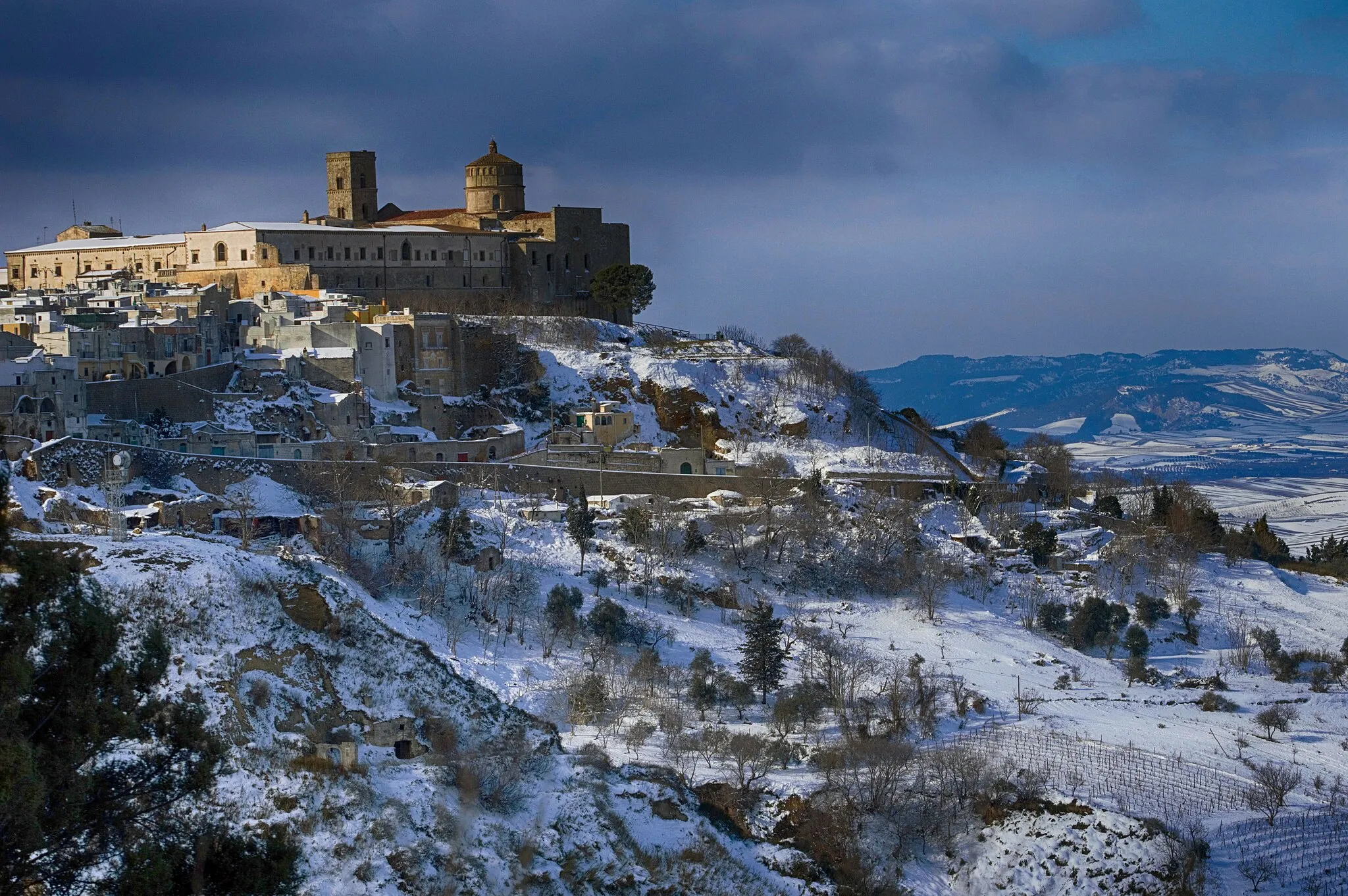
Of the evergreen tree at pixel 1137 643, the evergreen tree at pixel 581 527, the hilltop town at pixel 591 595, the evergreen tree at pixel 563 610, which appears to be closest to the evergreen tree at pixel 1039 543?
the hilltop town at pixel 591 595

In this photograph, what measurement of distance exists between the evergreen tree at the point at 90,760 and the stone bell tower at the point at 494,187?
5791cm

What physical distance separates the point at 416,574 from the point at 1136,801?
61.1ft

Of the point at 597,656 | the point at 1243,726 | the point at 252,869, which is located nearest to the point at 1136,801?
the point at 1243,726

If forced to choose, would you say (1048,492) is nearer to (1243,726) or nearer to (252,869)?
(1243,726)

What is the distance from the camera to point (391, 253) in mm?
68750

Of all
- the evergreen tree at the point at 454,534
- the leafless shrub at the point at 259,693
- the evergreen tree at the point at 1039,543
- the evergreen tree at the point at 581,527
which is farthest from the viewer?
the evergreen tree at the point at 1039,543

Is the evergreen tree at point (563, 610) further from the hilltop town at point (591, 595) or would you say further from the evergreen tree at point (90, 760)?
the evergreen tree at point (90, 760)

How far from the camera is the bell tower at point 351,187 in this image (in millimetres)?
74000

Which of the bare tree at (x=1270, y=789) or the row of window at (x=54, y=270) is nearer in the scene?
the bare tree at (x=1270, y=789)

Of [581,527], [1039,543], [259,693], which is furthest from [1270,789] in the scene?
[259,693]

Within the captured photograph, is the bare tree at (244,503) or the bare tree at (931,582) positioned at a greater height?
the bare tree at (244,503)

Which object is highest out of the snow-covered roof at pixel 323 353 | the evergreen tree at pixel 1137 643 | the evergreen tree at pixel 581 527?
the snow-covered roof at pixel 323 353

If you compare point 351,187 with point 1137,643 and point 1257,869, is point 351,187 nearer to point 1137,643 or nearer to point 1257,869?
point 1137,643

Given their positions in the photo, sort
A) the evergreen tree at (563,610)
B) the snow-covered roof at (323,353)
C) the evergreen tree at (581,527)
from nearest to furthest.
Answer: the evergreen tree at (563,610), the evergreen tree at (581,527), the snow-covered roof at (323,353)
